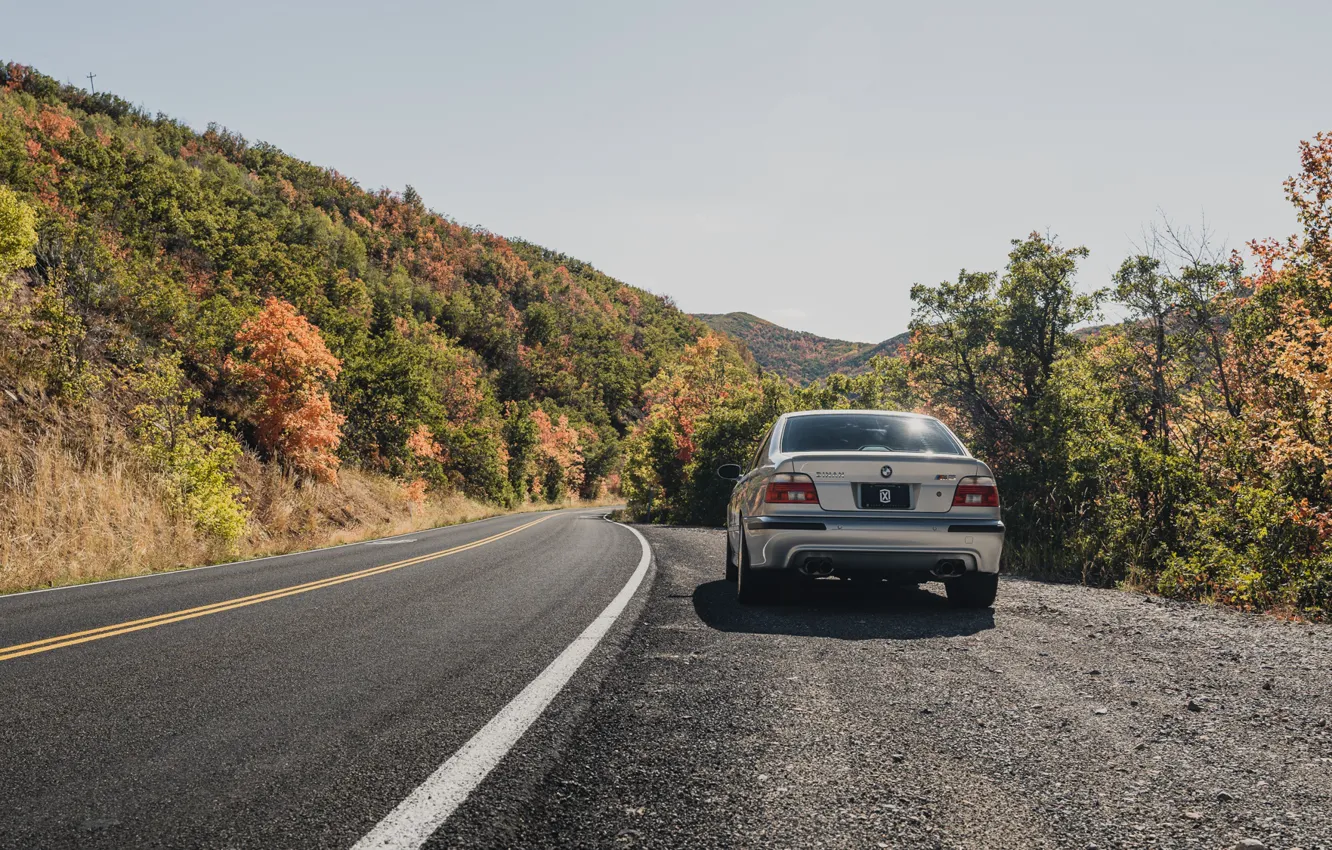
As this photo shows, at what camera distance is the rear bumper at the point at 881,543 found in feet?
19.1

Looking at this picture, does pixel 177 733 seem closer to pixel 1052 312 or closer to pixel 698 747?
pixel 698 747

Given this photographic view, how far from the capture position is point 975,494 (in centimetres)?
600

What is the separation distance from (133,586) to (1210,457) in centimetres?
1272

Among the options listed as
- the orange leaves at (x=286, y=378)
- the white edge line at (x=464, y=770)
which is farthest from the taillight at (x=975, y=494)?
the orange leaves at (x=286, y=378)

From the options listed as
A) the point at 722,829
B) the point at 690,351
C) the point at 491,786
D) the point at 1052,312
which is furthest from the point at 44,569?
the point at 690,351

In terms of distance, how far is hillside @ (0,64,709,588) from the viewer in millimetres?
14562

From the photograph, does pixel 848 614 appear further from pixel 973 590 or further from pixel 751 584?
pixel 973 590

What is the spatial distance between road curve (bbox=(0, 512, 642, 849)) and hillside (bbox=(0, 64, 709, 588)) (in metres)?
5.02

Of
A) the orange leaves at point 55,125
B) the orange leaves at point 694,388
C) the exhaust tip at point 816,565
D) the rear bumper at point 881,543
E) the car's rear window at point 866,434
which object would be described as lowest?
the exhaust tip at point 816,565

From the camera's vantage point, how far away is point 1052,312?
733 inches

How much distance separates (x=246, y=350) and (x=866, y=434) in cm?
2595

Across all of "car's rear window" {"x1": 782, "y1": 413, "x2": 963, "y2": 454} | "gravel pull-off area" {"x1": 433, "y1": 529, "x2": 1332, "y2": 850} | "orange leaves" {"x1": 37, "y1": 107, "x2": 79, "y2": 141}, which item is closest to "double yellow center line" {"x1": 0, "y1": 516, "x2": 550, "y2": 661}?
"gravel pull-off area" {"x1": 433, "y1": 529, "x2": 1332, "y2": 850}

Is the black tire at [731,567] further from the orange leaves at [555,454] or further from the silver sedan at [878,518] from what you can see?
the orange leaves at [555,454]

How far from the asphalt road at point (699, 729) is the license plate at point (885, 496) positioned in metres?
0.90
